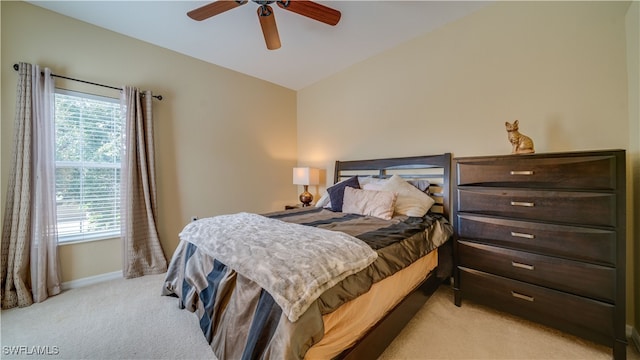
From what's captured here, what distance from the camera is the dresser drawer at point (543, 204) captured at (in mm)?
1346

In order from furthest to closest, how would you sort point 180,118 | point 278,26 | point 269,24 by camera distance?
1. point 180,118
2. point 278,26
3. point 269,24

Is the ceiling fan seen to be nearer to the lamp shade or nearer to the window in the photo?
the window

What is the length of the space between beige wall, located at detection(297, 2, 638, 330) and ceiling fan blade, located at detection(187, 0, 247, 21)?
1.92 meters

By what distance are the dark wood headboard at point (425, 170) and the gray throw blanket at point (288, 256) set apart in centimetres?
153

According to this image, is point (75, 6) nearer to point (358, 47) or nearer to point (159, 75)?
point (159, 75)

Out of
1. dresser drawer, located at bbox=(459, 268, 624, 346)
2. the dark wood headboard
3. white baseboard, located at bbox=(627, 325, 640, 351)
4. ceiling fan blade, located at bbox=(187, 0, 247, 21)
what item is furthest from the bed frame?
ceiling fan blade, located at bbox=(187, 0, 247, 21)

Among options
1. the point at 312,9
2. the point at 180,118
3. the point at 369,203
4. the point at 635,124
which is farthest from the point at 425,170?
the point at 180,118

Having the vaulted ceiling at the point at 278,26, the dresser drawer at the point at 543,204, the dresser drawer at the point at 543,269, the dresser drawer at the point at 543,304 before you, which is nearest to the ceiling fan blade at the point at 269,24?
the vaulted ceiling at the point at 278,26

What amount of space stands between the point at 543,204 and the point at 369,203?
1263 millimetres

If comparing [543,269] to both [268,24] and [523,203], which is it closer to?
[523,203]

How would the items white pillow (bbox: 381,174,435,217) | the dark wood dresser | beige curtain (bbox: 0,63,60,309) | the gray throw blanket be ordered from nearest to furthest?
the gray throw blanket → the dark wood dresser → beige curtain (bbox: 0,63,60,309) → white pillow (bbox: 381,174,435,217)

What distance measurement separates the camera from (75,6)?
214 centimetres

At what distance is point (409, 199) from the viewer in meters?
2.33

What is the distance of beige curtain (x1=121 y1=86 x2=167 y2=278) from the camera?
97.5 inches
